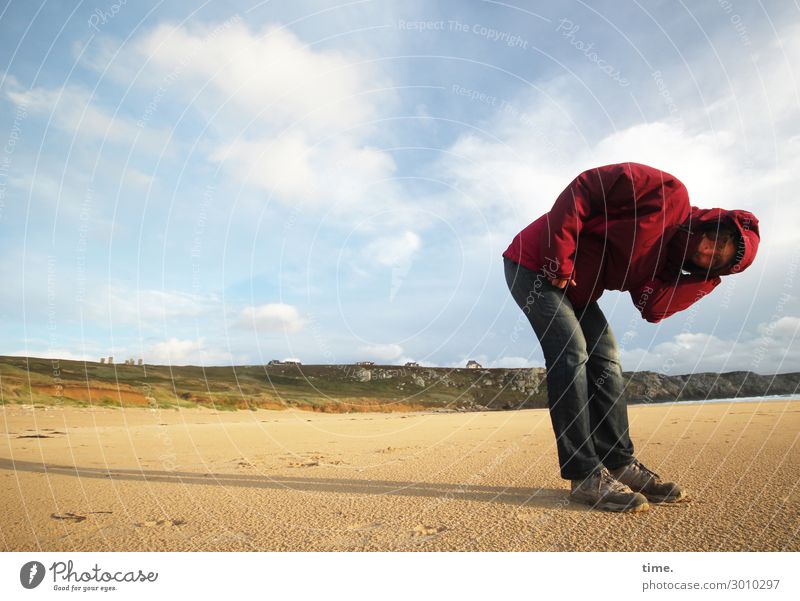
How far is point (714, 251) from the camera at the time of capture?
9.97ft

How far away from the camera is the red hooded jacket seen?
3.20 meters

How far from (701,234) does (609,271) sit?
611 millimetres

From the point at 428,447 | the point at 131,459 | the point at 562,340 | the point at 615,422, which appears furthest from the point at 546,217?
the point at 131,459

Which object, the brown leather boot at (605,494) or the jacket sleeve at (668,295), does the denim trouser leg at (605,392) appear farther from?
the brown leather boot at (605,494)

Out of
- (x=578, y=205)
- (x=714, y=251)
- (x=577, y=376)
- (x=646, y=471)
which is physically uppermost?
(x=578, y=205)

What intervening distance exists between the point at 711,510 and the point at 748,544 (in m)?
0.51

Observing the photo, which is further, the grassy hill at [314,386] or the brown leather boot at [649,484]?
the grassy hill at [314,386]

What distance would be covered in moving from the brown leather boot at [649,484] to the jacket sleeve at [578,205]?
4.85 ft

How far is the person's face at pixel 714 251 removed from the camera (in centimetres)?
301

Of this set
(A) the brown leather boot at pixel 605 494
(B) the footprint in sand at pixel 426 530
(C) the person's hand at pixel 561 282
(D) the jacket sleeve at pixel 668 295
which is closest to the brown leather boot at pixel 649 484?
(A) the brown leather boot at pixel 605 494

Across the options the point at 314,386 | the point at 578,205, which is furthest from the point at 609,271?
the point at 314,386

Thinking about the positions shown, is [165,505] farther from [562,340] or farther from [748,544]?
[748,544]

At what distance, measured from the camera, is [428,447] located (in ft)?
21.7

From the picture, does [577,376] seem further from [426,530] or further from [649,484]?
[426,530]
